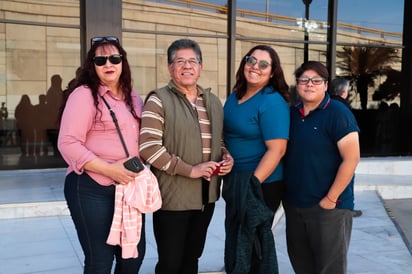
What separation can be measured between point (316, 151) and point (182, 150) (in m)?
0.75

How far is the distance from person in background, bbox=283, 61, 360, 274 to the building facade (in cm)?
555

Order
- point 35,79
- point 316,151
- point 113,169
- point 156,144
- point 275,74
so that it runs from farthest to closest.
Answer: point 35,79 < point 275,74 < point 316,151 < point 156,144 < point 113,169

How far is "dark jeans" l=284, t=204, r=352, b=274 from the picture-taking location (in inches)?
97.2

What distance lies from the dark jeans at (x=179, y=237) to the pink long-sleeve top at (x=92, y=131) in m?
0.43

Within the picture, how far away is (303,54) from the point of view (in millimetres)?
9977

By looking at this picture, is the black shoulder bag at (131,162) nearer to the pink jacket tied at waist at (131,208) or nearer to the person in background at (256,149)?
the pink jacket tied at waist at (131,208)

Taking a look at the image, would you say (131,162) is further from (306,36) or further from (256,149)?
(306,36)

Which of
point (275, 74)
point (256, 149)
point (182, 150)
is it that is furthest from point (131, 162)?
point (275, 74)

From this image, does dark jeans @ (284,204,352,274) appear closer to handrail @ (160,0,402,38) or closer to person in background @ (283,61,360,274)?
person in background @ (283,61,360,274)

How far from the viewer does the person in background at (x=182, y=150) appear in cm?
232

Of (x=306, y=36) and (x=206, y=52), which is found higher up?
(x=306, y=36)

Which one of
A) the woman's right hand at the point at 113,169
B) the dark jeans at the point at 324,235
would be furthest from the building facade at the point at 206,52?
the dark jeans at the point at 324,235

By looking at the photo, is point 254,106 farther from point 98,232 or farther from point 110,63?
point 98,232

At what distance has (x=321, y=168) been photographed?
95.2 inches
